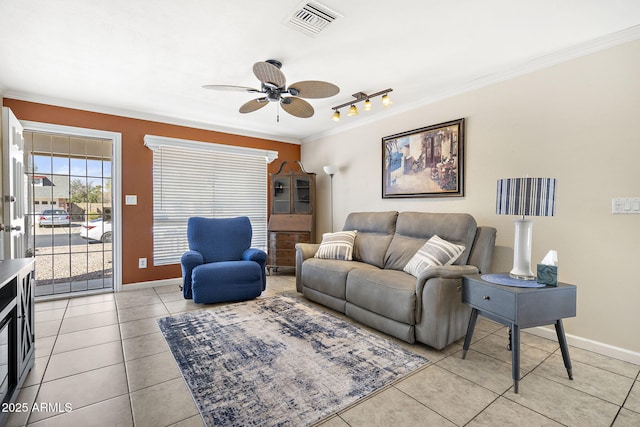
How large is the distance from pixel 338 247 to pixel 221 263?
139 cm

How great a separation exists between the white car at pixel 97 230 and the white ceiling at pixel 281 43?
7.23ft

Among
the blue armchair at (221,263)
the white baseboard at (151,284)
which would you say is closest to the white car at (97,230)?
the white baseboard at (151,284)

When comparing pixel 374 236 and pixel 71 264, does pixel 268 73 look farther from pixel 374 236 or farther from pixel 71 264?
pixel 71 264

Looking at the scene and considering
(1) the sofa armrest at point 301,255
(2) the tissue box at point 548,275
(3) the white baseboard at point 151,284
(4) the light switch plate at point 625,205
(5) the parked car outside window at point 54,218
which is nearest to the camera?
(2) the tissue box at point 548,275

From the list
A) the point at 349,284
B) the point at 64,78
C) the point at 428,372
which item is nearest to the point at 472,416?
the point at 428,372

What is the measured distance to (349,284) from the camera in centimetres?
288

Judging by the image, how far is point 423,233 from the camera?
3.11m

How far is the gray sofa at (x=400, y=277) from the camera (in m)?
2.23

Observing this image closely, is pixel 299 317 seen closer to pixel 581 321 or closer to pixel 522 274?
pixel 522 274

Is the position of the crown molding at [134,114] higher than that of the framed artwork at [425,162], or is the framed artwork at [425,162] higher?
the crown molding at [134,114]

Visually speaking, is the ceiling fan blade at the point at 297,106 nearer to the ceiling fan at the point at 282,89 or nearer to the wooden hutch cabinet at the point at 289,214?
the ceiling fan at the point at 282,89

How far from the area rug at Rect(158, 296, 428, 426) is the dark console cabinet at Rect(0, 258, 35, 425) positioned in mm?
835

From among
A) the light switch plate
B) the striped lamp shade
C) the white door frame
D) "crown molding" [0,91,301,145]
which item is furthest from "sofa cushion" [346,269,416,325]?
"crown molding" [0,91,301,145]

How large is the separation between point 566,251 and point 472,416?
66.3 inches
